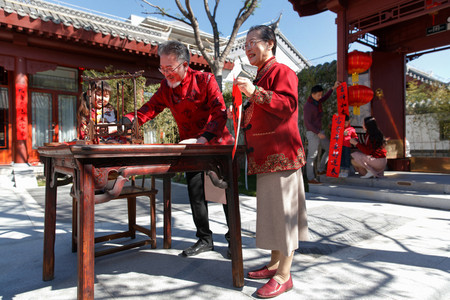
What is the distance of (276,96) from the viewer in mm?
1632

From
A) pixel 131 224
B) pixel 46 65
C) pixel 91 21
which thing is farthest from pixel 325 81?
pixel 91 21

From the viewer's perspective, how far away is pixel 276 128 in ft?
5.83

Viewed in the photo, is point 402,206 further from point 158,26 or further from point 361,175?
point 158,26

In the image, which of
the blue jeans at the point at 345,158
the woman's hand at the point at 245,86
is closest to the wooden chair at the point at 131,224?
the woman's hand at the point at 245,86

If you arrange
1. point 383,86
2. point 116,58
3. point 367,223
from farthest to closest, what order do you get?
point 116,58, point 383,86, point 367,223

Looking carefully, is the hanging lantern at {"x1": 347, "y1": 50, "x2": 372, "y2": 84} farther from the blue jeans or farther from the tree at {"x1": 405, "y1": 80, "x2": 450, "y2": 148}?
the tree at {"x1": 405, "y1": 80, "x2": 450, "y2": 148}

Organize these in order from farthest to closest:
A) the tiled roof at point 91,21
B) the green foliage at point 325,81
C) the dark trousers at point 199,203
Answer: the tiled roof at point 91,21 < the green foliage at point 325,81 < the dark trousers at point 199,203

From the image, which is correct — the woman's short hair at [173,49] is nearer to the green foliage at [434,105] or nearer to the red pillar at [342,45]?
the red pillar at [342,45]

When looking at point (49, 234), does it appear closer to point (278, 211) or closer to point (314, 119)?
point (278, 211)

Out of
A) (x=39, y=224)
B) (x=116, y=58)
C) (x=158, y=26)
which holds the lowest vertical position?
(x=39, y=224)

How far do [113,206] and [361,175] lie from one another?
4290 mm

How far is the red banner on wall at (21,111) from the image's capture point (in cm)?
723

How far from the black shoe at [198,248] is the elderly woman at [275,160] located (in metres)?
0.75

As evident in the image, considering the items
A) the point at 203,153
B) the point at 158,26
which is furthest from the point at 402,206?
the point at 158,26
